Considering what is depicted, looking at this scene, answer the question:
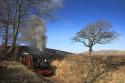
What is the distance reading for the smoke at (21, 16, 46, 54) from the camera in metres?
31.9

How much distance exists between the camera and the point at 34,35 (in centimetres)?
3709

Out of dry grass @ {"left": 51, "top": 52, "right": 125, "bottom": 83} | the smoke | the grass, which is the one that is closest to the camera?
the grass

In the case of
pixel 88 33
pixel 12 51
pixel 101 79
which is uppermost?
pixel 88 33

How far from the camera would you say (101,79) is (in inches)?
768

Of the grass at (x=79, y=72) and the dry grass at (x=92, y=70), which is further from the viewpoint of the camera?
the dry grass at (x=92, y=70)

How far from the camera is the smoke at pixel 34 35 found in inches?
1256

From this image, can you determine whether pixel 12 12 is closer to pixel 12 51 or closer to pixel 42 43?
pixel 12 51

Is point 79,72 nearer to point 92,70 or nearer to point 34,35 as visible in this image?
point 92,70

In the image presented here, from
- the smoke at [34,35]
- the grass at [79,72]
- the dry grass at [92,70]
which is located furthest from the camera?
the smoke at [34,35]

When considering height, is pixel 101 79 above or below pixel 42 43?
below

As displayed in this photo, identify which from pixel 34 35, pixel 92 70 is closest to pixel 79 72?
pixel 92 70

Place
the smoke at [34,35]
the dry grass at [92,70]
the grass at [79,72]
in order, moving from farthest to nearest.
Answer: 1. the smoke at [34,35]
2. the dry grass at [92,70]
3. the grass at [79,72]

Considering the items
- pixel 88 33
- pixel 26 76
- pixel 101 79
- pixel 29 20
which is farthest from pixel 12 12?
pixel 88 33

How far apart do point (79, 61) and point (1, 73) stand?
8.61 meters
